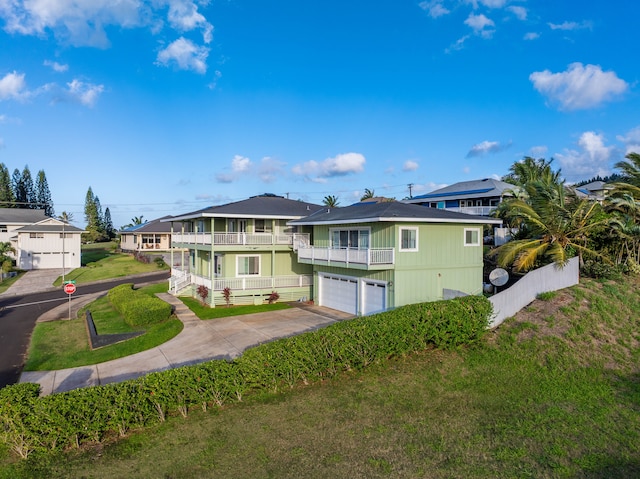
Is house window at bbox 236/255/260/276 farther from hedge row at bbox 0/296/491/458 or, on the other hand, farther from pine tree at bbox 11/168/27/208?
pine tree at bbox 11/168/27/208

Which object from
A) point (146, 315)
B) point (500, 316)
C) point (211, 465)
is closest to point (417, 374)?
point (500, 316)

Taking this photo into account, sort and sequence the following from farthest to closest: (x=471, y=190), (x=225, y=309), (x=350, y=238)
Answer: (x=471, y=190)
(x=225, y=309)
(x=350, y=238)

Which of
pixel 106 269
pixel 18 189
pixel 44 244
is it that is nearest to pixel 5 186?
pixel 18 189

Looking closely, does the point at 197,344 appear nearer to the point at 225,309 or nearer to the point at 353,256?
the point at 225,309

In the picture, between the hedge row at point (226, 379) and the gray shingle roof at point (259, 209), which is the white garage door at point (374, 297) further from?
the gray shingle roof at point (259, 209)

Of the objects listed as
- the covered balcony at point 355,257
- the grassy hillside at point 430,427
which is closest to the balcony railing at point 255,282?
the covered balcony at point 355,257

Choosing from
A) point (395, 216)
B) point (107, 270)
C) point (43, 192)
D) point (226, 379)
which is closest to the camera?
point (226, 379)

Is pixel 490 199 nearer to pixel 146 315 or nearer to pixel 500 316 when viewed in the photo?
pixel 500 316
